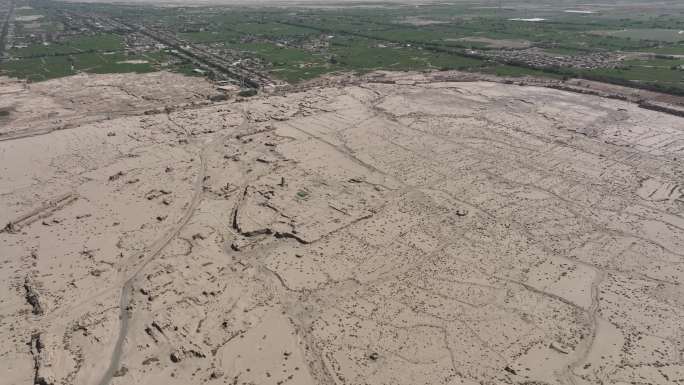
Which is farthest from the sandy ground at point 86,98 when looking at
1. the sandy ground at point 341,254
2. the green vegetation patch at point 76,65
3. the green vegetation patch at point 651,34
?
the green vegetation patch at point 651,34

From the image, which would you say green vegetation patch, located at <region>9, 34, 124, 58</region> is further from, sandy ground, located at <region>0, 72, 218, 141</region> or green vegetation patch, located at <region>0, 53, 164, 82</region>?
sandy ground, located at <region>0, 72, 218, 141</region>

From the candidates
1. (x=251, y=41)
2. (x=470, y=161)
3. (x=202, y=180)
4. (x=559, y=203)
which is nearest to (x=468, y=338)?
(x=559, y=203)

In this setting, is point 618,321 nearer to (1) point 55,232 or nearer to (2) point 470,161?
(2) point 470,161

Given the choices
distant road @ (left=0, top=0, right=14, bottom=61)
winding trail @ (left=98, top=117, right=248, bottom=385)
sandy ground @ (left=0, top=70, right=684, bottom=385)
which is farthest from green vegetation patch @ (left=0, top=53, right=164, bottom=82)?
winding trail @ (left=98, top=117, right=248, bottom=385)

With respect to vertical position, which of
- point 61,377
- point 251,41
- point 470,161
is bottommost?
point 61,377

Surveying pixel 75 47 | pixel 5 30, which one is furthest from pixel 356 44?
pixel 5 30

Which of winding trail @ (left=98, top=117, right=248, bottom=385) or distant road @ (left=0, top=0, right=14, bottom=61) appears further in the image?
distant road @ (left=0, top=0, right=14, bottom=61)

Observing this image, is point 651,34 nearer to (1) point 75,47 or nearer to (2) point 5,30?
(1) point 75,47
